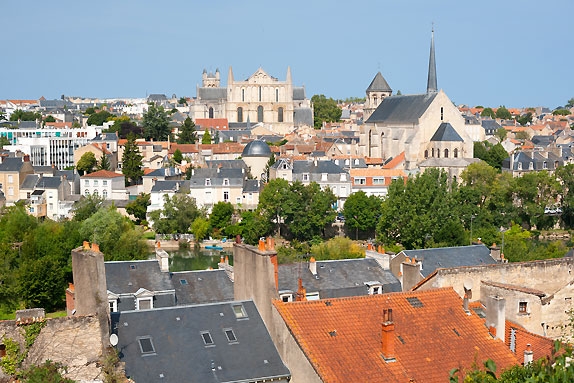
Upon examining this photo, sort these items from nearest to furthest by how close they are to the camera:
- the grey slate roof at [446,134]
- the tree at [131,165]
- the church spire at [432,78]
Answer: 1. the grey slate roof at [446,134]
2. the tree at [131,165]
3. the church spire at [432,78]

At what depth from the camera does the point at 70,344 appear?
1327 centimetres

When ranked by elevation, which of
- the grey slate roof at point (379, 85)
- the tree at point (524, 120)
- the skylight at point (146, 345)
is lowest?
the skylight at point (146, 345)

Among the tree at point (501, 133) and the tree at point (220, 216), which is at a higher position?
the tree at point (501, 133)

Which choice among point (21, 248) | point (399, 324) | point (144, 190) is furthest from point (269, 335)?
point (144, 190)

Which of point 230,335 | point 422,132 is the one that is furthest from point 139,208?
point 230,335

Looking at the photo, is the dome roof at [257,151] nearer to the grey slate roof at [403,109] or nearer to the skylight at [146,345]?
the grey slate roof at [403,109]

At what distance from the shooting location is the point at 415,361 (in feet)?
46.6

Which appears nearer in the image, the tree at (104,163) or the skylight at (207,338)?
the skylight at (207,338)

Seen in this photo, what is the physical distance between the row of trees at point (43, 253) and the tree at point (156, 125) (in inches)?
1761

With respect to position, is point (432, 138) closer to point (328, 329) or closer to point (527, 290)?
point (527, 290)

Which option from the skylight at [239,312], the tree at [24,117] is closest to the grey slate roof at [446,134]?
the skylight at [239,312]

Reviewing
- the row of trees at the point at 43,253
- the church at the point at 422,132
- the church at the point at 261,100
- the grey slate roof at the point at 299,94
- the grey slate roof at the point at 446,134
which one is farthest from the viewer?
the grey slate roof at the point at 299,94

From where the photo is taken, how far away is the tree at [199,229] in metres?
54.2

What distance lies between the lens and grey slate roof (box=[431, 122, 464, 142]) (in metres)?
66.8
